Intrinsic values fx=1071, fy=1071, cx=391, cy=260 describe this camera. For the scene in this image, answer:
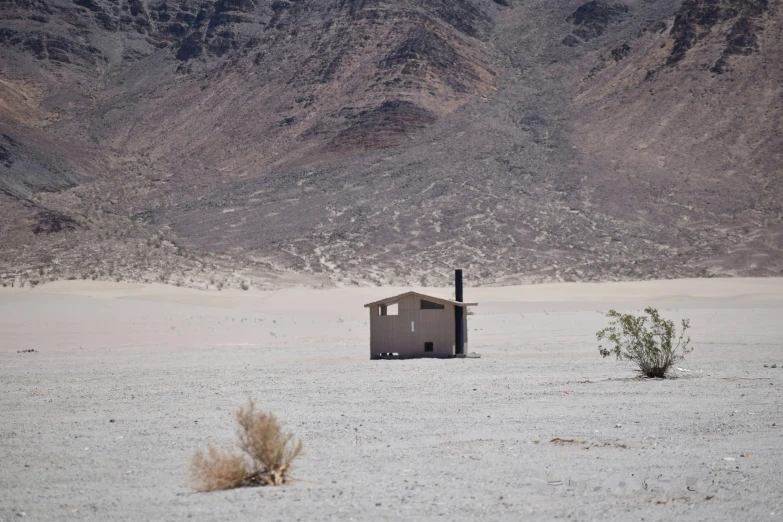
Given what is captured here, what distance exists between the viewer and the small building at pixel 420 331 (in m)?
23.6

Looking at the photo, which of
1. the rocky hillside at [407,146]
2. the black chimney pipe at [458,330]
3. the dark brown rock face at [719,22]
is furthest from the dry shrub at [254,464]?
the dark brown rock face at [719,22]

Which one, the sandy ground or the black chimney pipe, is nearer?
the sandy ground

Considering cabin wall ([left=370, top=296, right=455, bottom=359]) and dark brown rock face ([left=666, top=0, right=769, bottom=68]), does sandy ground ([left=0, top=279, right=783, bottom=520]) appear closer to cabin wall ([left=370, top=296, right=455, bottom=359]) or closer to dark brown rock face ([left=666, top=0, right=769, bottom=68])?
cabin wall ([left=370, top=296, right=455, bottom=359])

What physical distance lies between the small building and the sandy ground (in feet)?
2.55

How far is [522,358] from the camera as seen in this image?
77.4ft

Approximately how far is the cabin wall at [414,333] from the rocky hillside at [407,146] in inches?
1146

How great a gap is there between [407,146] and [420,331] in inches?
2025

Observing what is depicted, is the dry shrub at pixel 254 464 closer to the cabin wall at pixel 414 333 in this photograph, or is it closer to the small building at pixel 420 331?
the small building at pixel 420 331

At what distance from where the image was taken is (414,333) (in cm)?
2384

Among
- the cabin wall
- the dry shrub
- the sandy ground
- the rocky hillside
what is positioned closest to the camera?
the sandy ground

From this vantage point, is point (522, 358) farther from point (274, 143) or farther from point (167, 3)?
point (167, 3)

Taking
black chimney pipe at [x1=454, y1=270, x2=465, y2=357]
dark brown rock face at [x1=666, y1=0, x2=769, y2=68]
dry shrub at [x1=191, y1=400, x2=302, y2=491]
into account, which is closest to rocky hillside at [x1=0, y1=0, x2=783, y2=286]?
dark brown rock face at [x1=666, y1=0, x2=769, y2=68]

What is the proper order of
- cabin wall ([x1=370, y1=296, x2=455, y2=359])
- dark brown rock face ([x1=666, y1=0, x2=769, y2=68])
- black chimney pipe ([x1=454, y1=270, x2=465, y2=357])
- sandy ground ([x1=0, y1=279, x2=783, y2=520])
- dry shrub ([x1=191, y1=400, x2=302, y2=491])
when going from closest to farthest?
sandy ground ([x1=0, y1=279, x2=783, y2=520]), dry shrub ([x1=191, y1=400, x2=302, y2=491]), black chimney pipe ([x1=454, y1=270, x2=465, y2=357]), cabin wall ([x1=370, y1=296, x2=455, y2=359]), dark brown rock face ([x1=666, y1=0, x2=769, y2=68])

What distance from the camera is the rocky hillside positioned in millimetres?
57750
